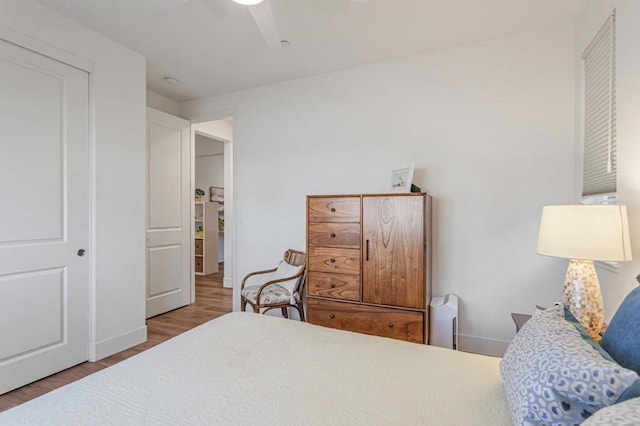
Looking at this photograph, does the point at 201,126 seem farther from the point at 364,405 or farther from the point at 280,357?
the point at 364,405

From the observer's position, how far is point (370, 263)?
2570 millimetres

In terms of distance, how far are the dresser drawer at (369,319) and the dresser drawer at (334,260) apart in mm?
272

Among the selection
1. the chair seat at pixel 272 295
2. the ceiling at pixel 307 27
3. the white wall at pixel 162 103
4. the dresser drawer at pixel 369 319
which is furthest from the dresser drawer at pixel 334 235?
the white wall at pixel 162 103

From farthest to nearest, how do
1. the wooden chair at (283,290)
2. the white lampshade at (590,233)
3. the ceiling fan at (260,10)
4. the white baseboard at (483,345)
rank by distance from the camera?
1. the wooden chair at (283,290)
2. the white baseboard at (483,345)
3. the ceiling fan at (260,10)
4. the white lampshade at (590,233)

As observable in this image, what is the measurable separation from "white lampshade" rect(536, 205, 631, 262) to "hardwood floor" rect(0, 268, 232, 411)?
3.18 meters

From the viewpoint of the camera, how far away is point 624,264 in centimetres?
165

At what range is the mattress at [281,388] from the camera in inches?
38.2

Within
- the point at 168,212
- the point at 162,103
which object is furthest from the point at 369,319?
the point at 162,103

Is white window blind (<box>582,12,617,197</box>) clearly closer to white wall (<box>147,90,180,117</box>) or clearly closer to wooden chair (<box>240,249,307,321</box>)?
wooden chair (<box>240,249,307,321</box>)

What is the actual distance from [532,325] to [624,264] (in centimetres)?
99

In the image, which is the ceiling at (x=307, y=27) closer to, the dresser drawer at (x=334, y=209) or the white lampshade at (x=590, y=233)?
the dresser drawer at (x=334, y=209)

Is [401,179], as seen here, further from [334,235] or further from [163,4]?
[163,4]

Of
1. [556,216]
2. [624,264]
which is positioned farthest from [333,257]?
[624,264]

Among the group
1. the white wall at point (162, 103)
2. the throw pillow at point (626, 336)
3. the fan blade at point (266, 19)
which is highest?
the white wall at point (162, 103)
